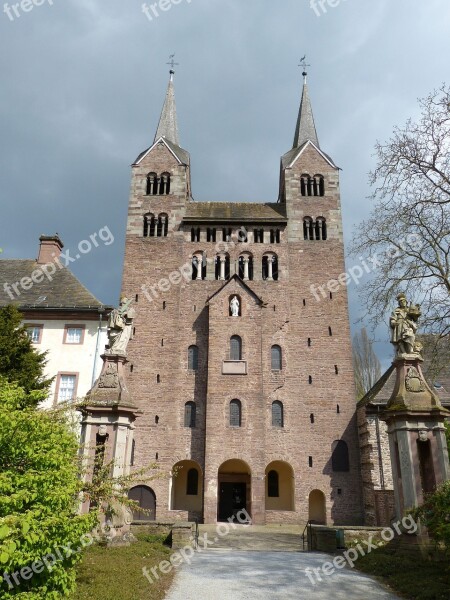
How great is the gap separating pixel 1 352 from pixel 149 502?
1364cm

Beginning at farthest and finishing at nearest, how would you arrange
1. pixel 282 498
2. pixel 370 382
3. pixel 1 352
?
pixel 370 382, pixel 282 498, pixel 1 352

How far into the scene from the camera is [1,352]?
744 inches

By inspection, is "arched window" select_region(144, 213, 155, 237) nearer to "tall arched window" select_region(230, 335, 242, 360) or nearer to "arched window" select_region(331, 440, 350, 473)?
"tall arched window" select_region(230, 335, 242, 360)

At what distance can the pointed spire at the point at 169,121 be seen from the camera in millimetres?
40531

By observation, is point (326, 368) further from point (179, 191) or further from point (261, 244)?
point (179, 191)

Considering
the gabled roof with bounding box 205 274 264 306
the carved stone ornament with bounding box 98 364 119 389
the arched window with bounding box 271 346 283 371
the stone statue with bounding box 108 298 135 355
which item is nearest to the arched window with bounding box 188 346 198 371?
the gabled roof with bounding box 205 274 264 306

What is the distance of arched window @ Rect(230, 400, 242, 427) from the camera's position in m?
28.2

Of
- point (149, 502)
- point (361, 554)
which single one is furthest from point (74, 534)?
point (149, 502)

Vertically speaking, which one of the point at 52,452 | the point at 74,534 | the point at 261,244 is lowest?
the point at 74,534

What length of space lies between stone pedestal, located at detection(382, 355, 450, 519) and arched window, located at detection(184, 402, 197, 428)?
17.0 meters

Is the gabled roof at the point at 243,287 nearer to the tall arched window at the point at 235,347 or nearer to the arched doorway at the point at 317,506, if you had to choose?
the tall arched window at the point at 235,347

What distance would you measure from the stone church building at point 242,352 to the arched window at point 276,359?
65 millimetres

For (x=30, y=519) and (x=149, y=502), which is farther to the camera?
(x=149, y=502)

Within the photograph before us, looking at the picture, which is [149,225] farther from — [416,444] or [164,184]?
[416,444]
